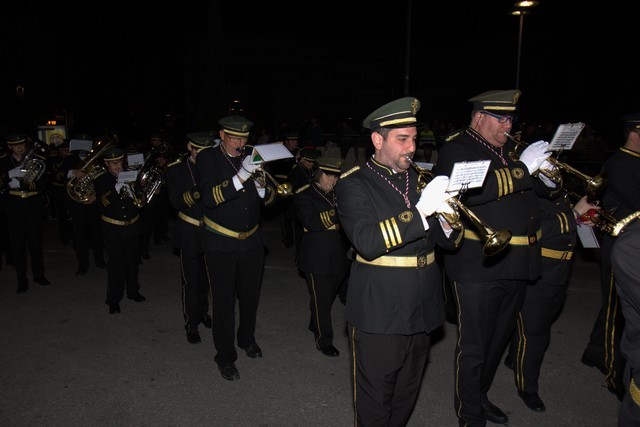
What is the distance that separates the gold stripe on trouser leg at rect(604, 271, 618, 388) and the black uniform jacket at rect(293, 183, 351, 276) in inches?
94.7

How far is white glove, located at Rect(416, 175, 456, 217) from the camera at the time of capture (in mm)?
2971

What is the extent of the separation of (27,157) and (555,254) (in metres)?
7.20

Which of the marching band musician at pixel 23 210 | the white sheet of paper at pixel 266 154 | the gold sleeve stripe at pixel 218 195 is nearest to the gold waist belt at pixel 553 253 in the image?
the white sheet of paper at pixel 266 154

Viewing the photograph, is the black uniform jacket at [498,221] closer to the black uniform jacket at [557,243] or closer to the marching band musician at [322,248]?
the black uniform jacket at [557,243]

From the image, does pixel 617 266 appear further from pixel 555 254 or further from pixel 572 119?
pixel 572 119

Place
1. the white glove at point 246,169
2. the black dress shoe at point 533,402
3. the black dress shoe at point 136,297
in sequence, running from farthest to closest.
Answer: the black dress shoe at point 136,297, the white glove at point 246,169, the black dress shoe at point 533,402

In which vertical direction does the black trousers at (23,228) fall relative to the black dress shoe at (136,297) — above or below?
above

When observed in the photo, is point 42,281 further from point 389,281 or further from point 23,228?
point 389,281

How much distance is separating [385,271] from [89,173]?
5785mm

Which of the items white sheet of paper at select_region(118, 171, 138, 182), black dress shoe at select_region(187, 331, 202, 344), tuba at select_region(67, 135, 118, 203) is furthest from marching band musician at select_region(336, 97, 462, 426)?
tuba at select_region(67, 135, 118, 203)

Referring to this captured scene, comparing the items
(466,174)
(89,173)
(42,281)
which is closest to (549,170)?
(466,174)

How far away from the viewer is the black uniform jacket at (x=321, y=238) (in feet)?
17.9

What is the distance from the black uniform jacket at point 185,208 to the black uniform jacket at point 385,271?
2.93 metres

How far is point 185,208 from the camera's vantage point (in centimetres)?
602
